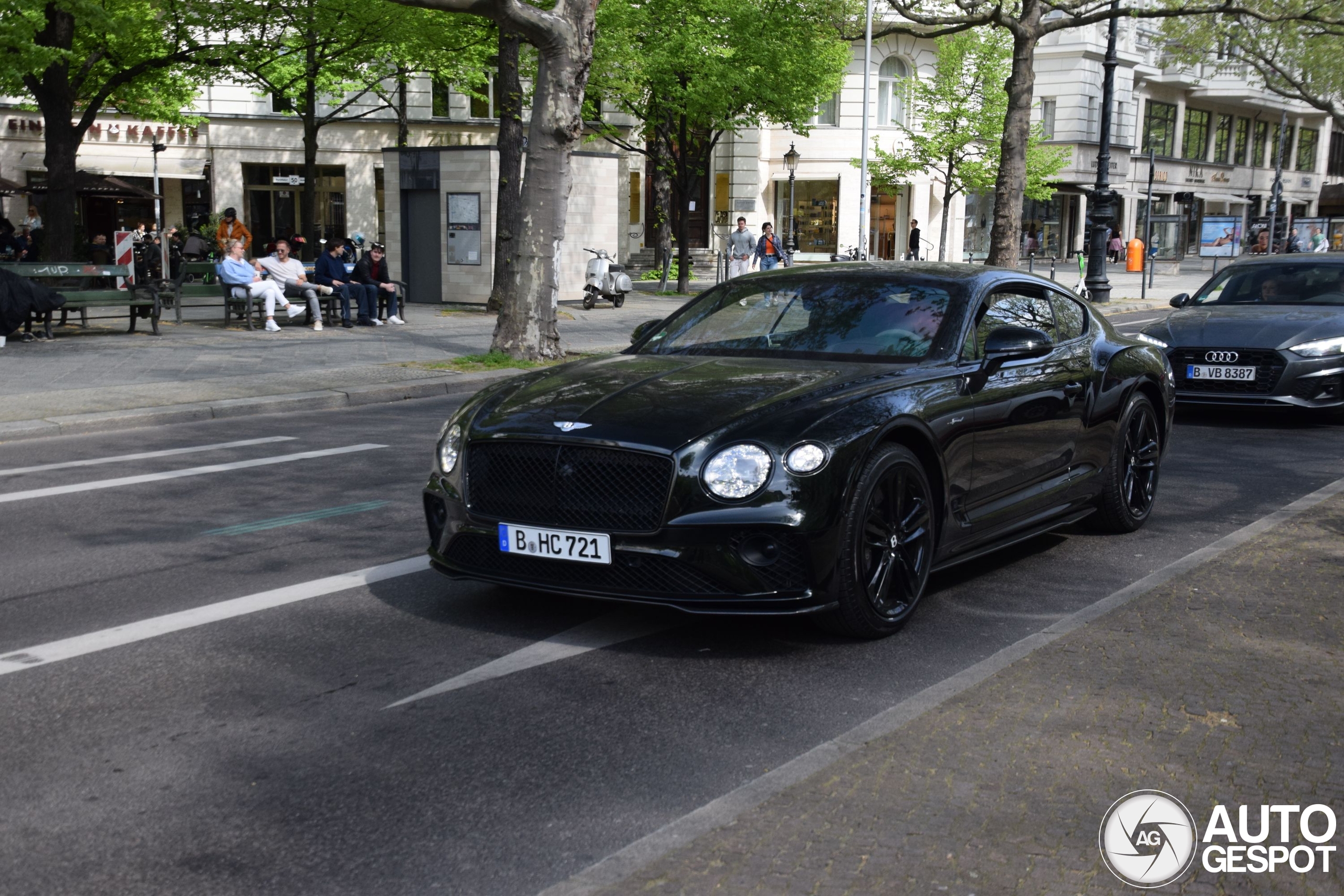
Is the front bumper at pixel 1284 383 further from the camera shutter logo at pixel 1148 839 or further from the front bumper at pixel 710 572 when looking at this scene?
the camera shutter logo at pixel 1148 839

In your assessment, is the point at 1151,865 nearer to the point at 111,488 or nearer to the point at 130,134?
the point at 111,488

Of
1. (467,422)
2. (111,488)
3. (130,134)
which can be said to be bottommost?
(111,488)

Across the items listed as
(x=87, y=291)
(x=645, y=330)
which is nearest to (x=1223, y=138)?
(x=87, y=291)

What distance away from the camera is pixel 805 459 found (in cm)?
509

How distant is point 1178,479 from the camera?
30.8 feet

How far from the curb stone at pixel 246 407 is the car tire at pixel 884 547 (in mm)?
7486

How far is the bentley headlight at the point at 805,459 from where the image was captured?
5.07 m

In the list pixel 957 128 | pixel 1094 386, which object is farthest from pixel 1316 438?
pixel 957 128

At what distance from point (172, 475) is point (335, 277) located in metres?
12.9

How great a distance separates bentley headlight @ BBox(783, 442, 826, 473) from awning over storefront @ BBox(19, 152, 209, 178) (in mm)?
42447

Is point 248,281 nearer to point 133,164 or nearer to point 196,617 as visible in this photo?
point 196,617

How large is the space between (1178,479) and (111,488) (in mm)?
7052

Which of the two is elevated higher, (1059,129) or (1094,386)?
(1059,129)

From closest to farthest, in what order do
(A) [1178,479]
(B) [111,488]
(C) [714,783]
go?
(C) [714,783]
(B) [111,488]
(A) [1178,479]
